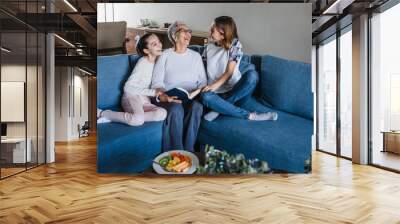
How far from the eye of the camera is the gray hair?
20.5 feet

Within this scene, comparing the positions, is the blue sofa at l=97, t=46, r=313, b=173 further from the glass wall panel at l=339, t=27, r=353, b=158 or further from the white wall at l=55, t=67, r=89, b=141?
the white wall at l=55, t=67, r=89, b=141

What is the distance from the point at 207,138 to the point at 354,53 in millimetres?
3910

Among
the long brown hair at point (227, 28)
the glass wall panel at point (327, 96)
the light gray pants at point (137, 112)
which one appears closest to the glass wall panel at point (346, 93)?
the glass wall panel at point (327, 96)

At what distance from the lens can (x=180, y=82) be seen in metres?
6.20

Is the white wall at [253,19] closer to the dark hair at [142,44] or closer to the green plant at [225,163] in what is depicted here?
the dark hair at [142,44]

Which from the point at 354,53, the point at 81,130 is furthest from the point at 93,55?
the point at 354,53

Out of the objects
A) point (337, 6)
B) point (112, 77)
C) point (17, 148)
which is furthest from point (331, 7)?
point (17, 148)

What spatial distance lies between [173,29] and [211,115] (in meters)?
1.52

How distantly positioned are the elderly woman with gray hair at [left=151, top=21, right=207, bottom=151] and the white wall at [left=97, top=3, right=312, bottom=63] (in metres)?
0.26

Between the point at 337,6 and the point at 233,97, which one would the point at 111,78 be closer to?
the point at 233,97

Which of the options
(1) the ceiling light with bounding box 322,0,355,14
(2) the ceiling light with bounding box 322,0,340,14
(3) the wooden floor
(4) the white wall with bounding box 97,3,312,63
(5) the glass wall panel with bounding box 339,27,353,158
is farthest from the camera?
(5) the glass wall panel with bounding box 339,27,353,158

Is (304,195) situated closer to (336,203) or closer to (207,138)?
(336,203)

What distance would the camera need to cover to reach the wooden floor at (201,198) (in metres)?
3.87

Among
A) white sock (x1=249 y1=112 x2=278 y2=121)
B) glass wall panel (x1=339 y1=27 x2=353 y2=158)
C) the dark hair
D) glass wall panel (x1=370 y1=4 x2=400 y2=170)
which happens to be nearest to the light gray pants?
the dark hair
